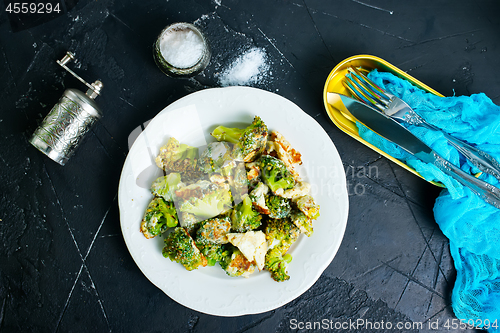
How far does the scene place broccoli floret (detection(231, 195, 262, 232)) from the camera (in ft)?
5.28

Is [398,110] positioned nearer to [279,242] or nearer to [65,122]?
[279,242]

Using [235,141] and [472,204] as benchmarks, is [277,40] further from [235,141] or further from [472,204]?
[472,204]

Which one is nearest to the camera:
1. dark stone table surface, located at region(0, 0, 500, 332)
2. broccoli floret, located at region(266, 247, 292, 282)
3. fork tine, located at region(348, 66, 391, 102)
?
broccoli floret, located at region(266, 247, 292, 282)

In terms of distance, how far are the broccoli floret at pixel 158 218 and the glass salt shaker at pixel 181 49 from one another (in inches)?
31.0

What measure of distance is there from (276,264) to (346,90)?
1202 mm

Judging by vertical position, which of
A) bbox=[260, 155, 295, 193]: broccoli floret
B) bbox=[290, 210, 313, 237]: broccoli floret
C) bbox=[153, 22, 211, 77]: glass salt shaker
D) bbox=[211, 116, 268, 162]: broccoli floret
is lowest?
bbox=[290, 210, 313, 237]: broccoli floret

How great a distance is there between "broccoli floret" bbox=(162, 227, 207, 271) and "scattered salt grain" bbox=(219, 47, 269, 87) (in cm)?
101

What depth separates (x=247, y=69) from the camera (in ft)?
6.44

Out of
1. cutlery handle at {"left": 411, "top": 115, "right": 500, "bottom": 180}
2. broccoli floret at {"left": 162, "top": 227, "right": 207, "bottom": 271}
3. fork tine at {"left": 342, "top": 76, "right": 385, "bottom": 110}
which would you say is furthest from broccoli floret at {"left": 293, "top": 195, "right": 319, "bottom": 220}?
cutlery handle at {"left": 411, "top": 115, "right": 500, "bottom": 180}

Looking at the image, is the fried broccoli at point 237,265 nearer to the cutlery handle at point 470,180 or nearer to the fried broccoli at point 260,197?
the fried broccoli at point 260,197

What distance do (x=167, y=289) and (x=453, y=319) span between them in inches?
77.8

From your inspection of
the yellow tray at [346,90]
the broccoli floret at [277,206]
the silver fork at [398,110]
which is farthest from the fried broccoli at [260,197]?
the silver fork at [398,110]

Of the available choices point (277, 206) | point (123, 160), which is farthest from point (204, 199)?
point (123, 160)

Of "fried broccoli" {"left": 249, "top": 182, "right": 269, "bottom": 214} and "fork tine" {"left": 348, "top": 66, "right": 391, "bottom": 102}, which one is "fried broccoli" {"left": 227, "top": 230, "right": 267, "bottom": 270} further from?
"fork tine" {"left": 348, "top": 66, "right": 391, "bottom": 102}
